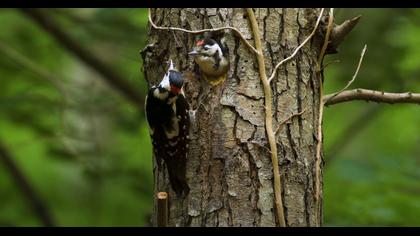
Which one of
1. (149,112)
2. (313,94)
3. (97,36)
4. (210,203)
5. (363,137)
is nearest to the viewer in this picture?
(210,203)

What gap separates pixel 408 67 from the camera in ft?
22.0

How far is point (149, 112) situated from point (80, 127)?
11.3 ft

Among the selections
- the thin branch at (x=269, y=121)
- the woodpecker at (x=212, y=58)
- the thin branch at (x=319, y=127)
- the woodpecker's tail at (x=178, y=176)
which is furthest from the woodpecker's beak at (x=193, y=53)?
the thin branch at (x=319, y=127)

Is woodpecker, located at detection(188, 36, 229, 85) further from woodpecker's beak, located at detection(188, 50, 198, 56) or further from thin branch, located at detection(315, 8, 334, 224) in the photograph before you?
thin branch, located at detection(315, 8, 334, 224)

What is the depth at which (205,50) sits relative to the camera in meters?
3.26

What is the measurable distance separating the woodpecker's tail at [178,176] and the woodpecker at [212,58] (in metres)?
0.38

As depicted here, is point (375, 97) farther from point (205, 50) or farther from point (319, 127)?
point (205, 50)

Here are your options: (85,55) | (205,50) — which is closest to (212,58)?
(205,50)

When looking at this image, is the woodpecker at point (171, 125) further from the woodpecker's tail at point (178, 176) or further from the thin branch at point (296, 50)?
the thin branch at point (296, 50)

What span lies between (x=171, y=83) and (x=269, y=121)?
1.48ft

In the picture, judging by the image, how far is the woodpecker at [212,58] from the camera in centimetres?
325

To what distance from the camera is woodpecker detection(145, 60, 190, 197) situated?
3.24 m
